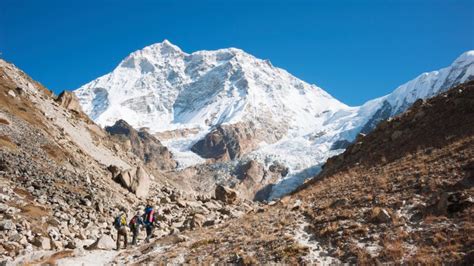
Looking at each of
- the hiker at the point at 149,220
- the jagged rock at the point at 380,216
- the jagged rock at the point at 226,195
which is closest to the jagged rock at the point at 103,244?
the hiker at the point at 149,220

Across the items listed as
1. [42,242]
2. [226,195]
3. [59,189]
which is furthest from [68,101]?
[42,242]

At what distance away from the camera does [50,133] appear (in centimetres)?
4875

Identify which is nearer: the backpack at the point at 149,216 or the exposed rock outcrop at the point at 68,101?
the backpack at the point at 149,216

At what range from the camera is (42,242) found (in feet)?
79.3

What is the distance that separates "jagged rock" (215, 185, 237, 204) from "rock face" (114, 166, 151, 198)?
9.24 m

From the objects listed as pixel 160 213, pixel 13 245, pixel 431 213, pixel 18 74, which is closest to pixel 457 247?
pixel 431 213

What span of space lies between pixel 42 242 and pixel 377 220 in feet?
58.9

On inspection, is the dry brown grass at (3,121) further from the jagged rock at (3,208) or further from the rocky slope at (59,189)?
the jagged rock at (3,208)

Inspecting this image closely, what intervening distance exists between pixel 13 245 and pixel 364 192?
19.6 metres

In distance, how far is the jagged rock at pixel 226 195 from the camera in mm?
51375

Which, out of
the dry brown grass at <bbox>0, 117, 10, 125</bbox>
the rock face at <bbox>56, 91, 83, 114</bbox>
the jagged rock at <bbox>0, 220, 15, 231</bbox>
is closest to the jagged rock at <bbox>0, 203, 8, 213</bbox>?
the jagged rock at <bbox>0, 220, 15, 231</bbox>

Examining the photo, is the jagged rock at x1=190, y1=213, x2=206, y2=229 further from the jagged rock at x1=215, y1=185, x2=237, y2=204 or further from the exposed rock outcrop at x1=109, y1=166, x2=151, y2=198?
the jagged rock at x1=215, y1=185, x2=237, y2=204

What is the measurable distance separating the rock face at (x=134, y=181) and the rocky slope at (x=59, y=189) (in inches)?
4.1

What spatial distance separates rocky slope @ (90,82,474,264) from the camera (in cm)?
1628
